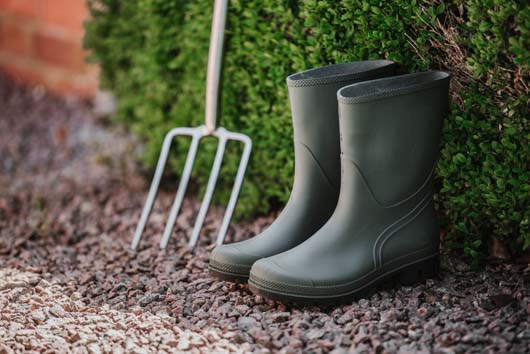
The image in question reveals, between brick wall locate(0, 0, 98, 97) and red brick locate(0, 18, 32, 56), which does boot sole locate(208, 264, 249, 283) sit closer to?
brick wall locate(0, 0, 98, 97)

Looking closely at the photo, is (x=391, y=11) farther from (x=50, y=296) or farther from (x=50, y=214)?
(x=50, y=214)

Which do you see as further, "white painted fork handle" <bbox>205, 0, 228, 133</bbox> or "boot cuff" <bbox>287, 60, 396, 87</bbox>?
"white painted fork handle" <bbox>205, 0, 228, 133</bbox>

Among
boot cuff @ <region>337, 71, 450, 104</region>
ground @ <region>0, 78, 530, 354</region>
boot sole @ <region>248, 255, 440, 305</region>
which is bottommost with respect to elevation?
ground @ <region>0, 78, 530, 354</region>

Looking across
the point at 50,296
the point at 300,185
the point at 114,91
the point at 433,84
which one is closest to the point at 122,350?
the point at 50,296

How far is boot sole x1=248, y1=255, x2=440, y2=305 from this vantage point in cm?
215

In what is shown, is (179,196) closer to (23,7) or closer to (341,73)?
(341,73)

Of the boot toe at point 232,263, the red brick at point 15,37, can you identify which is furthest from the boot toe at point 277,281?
the red brick at point 15,37

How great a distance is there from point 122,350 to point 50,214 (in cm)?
156

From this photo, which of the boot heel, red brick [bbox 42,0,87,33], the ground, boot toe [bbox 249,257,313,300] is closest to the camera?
the ground

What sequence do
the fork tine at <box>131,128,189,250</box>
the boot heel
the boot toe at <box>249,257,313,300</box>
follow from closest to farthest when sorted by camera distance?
the boot toe at <box>249,257,313,300</box> → the boot heel → the fork tine at <box>131,128,189,250</box>

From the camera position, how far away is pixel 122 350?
204 centimetres

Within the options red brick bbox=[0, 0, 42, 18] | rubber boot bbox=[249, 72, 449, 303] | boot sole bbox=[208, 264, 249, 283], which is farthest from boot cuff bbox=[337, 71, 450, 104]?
red brick bbox=[0, 0, 42, 18]

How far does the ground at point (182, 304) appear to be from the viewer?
2.01 metres

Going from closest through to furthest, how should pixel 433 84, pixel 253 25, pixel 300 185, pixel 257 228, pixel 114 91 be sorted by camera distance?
pixel 433 84 → pixel 300 185 → pixel 253 25 → pixel 257 228 → pixel 114 91
